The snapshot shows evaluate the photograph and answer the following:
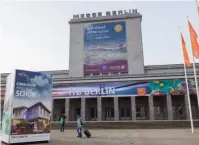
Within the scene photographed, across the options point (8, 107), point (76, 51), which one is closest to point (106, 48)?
point (76, 51)

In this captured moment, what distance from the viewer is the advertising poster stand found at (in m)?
11.9

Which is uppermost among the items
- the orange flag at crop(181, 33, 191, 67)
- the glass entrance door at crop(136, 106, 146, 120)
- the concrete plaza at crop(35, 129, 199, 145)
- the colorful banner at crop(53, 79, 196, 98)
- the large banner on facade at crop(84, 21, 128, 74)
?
the large banner on facade at crop(84, 21, 128, 74)

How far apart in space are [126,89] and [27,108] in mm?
25757

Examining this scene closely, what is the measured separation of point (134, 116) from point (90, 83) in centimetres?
971

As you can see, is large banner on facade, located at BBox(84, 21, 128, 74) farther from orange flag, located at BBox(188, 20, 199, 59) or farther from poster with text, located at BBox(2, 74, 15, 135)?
poster with text, located at BBox(2, 74, 15, 135)

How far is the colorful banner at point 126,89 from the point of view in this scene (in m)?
35.2

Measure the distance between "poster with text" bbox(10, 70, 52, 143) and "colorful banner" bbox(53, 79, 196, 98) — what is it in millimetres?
23860

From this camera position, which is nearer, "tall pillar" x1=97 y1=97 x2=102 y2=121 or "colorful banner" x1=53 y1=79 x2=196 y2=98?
"colorful banner" x1=53 y1=79 x2=196 y2=98

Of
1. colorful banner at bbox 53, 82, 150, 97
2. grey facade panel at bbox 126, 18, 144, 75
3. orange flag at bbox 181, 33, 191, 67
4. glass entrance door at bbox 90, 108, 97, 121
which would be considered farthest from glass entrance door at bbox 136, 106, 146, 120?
orange flag at bbox 181, 33, 191, 67

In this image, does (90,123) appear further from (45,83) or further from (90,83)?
(90,83)

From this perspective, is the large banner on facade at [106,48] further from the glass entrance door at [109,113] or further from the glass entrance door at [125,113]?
the glass entrance door at [125,113]

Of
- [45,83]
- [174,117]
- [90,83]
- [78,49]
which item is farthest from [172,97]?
[45,83]

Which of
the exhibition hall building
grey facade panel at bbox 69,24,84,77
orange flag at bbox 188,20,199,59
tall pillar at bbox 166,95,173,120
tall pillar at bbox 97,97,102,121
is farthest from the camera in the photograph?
grey facade panel at bbox 69,24,84,77

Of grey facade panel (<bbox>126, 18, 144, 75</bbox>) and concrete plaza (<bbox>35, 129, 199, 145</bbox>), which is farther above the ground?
grey facade panel (<bbox>126, 18, 144, 75</bbox>)
